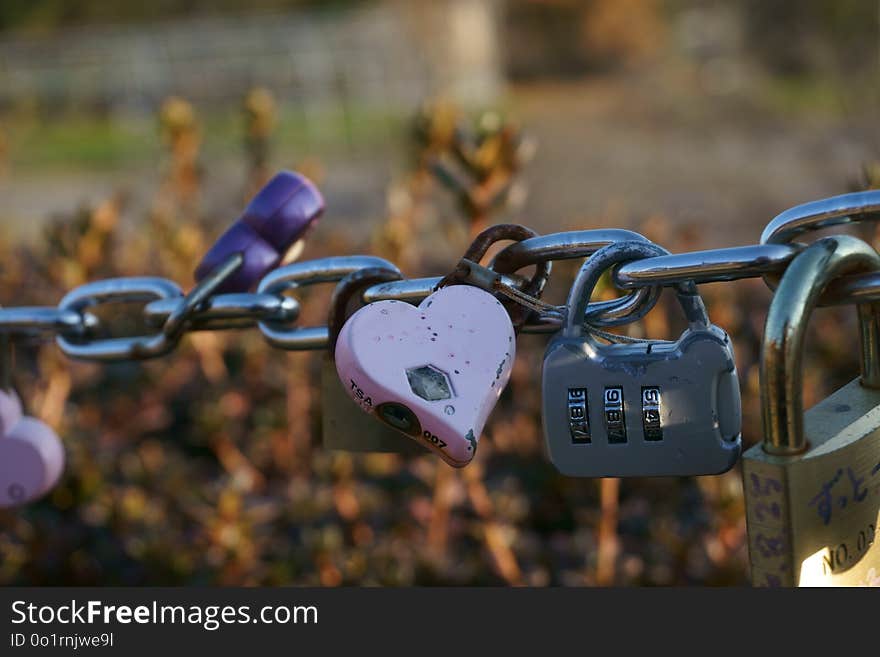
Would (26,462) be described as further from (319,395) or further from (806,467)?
(319,395)

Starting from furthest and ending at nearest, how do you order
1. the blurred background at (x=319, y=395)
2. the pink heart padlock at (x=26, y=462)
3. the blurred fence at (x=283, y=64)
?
the blurred fence at (x=283, y=64), the blurred background at (x=319, y=395), the pink heart padlock at (x=26, y=462)

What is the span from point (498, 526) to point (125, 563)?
2.09 feet

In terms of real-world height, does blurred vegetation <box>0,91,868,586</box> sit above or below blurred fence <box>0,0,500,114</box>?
below

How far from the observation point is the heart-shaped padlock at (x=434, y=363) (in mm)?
610

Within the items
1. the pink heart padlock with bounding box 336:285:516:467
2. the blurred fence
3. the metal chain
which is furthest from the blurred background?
the blurred fence

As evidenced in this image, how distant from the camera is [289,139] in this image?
10.8 meters

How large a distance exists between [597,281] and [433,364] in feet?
0.35

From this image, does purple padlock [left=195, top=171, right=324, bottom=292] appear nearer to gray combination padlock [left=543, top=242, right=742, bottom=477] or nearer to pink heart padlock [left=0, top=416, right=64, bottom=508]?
pink heart padlock [left=0, top=416, right=64, bottom=508]

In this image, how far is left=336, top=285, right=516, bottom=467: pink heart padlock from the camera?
61cm

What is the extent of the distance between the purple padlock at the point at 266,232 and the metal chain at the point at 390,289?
20 mm

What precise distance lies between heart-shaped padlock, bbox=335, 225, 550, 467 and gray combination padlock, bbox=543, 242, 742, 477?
0.04 metres

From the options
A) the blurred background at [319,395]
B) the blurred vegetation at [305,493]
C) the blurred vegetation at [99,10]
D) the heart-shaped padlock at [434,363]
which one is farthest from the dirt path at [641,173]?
the blurred vegetation at [99,10]

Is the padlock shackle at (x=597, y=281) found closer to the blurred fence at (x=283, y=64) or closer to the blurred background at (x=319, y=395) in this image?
the blurred background at (x=319, y=395)

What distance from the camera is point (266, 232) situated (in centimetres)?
85
